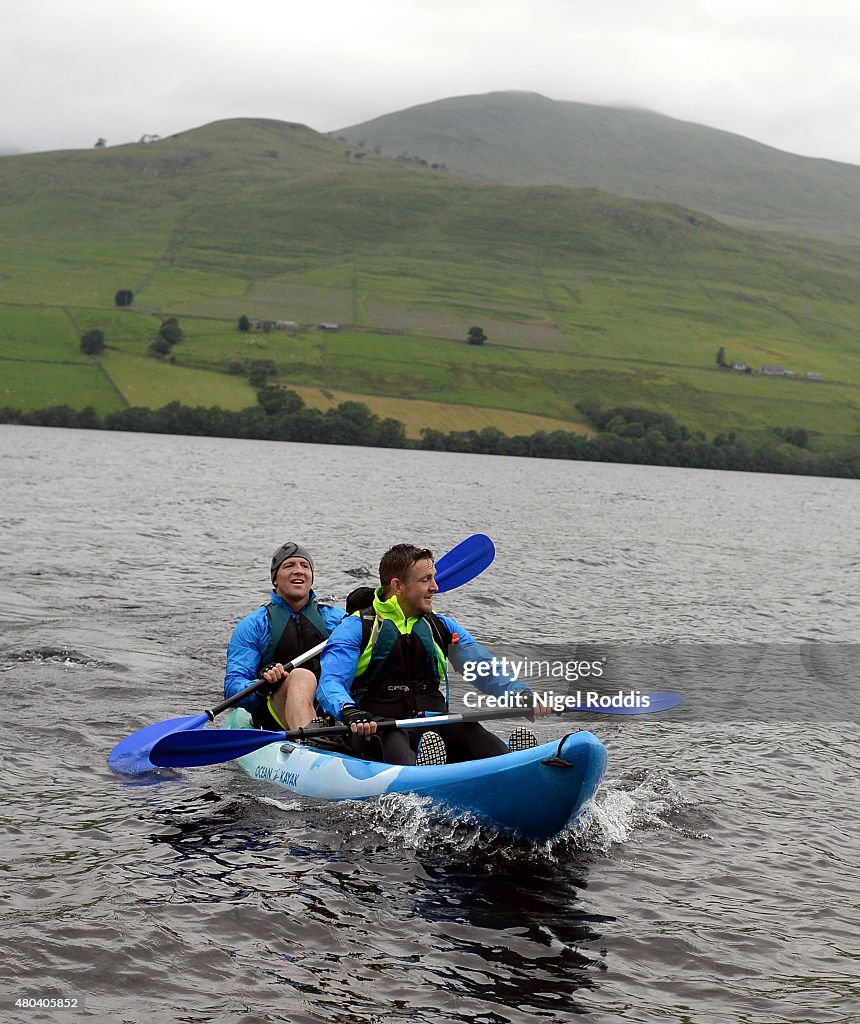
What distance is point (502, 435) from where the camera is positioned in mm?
108688

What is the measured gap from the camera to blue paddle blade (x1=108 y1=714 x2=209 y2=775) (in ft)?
36.1

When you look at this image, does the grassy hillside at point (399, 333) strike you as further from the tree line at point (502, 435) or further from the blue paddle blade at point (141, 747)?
the blue paddle blade at point (141, 747)

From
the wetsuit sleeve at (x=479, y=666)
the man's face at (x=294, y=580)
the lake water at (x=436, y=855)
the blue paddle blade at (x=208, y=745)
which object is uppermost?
the man's face at (x=294, y=580)

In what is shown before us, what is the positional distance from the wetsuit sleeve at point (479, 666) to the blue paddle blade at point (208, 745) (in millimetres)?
1682

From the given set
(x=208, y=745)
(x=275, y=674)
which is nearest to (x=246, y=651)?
(x=275, y=674)

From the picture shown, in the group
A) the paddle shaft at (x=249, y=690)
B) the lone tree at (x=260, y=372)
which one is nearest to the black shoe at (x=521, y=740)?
the paddle shaft at (x=249, y=690)

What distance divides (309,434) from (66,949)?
100409 mm

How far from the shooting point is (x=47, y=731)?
12.6 metres

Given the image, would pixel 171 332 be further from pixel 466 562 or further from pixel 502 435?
pixel 466 562

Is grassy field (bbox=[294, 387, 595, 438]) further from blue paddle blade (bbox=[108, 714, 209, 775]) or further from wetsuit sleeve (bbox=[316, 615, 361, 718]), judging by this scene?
wetsuit sleeve (bbox=[316, 615, 361, 718])

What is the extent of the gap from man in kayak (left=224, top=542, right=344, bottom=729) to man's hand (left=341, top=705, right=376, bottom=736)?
1887 millimetres

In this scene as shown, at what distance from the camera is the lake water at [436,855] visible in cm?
690

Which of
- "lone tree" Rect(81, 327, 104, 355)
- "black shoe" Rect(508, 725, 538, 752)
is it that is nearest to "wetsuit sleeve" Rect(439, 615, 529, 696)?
"black shoe" Rect(508, 725, 538, 752)

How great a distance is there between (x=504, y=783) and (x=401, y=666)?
5.26 feet
